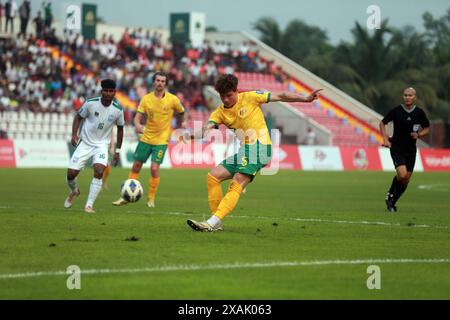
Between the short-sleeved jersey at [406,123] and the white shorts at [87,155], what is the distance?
5.83m

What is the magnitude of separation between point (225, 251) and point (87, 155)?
22.3 ft

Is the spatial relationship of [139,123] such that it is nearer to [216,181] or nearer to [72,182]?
[72,182]

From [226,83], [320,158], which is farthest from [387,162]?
[226,83]

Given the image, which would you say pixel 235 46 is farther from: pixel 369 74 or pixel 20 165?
pixel 20 165

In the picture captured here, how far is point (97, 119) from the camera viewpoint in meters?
18.4

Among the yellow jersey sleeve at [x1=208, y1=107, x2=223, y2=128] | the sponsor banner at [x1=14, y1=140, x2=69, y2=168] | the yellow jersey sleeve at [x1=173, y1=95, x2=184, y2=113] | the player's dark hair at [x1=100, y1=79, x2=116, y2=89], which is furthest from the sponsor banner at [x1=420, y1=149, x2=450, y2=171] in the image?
the yellow jersey sleeve at [x1=208, y1=107, x2=223, y2=128]

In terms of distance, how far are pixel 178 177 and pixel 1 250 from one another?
23.8 meters

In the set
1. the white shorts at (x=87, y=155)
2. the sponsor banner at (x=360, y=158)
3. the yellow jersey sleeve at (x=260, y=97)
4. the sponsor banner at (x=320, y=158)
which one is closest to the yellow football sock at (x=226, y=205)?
the yellow jersey sleeve at (x=260, y=97)

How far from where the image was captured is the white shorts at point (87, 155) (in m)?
18.4

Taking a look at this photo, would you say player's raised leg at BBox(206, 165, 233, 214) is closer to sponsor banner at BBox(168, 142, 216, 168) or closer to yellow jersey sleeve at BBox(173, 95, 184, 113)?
yellow jersey sleeve at BBox(173, 95, 184, 113)

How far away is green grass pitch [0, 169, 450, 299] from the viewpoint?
9.47 m

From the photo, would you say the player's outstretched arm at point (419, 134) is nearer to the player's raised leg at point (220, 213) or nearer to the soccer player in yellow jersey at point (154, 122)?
the soccer player in yellow jersey at point (154, 122)

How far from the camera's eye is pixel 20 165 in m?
41.5
